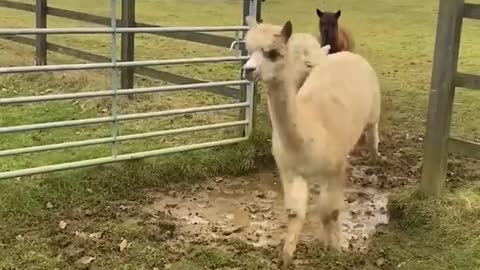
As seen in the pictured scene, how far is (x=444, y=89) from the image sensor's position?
4762 millimetres

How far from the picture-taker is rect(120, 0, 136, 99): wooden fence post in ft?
24.8

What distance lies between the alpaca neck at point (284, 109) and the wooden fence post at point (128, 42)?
3.98 meters

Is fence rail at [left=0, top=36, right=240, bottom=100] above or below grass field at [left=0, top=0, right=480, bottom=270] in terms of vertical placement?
above

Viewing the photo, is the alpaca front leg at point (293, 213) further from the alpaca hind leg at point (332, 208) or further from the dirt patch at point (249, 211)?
the dirt patch at point (249, 211)

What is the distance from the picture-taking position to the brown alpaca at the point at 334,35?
6527 mm

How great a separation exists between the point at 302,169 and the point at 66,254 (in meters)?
1.37

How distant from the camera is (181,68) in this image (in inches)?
389

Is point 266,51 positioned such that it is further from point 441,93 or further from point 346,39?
point 346,39

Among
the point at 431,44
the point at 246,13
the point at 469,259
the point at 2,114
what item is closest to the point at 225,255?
the point at 469,259

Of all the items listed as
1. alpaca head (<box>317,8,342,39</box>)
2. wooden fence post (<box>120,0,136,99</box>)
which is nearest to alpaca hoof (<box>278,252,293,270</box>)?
alpaca head (<box>317,8,342,39</box>)

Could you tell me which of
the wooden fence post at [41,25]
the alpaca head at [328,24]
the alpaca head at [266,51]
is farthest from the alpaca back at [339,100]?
the wooden fence post at [41,25]

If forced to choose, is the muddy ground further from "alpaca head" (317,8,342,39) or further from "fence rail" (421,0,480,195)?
"alpaca head" (317,8,342,39)

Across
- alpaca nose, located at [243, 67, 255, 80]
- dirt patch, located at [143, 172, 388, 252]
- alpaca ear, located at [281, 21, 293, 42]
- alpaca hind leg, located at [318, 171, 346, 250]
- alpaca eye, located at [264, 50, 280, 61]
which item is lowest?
dirt patch, located at [143, 172, 388, 252]

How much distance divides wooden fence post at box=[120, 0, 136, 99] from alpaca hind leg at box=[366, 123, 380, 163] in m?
3.00
